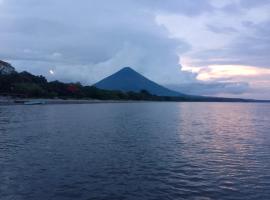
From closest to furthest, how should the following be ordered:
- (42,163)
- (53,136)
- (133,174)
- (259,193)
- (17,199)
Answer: (17,199) → (259,193) → (133,174) → (42,163) → (53,136)

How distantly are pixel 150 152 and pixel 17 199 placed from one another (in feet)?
56.4

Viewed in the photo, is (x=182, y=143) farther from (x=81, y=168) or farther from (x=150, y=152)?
(x=81, y=168)

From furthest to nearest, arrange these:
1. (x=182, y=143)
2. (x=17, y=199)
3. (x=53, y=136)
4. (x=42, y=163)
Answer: (x=53, y=136) → (x=182, y=143) → (x=42, y=163) → (x=17, y=199)

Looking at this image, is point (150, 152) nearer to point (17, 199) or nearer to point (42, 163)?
point (42, 163)

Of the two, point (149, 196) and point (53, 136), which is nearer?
point (149, 196)

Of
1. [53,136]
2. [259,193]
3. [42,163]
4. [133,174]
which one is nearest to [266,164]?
[259,193]

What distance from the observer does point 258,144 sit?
4262 cm

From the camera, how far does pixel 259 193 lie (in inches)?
845

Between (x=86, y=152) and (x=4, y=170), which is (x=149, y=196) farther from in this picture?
(x=86, y=152)

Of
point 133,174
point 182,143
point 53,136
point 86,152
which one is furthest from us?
point 53,136

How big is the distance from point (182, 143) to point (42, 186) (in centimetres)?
2276

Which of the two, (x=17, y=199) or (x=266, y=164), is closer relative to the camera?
(x=17, y=199)

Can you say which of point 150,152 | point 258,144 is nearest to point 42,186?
point 150,152

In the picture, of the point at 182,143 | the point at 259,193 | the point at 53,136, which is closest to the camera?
the point at 259,193
